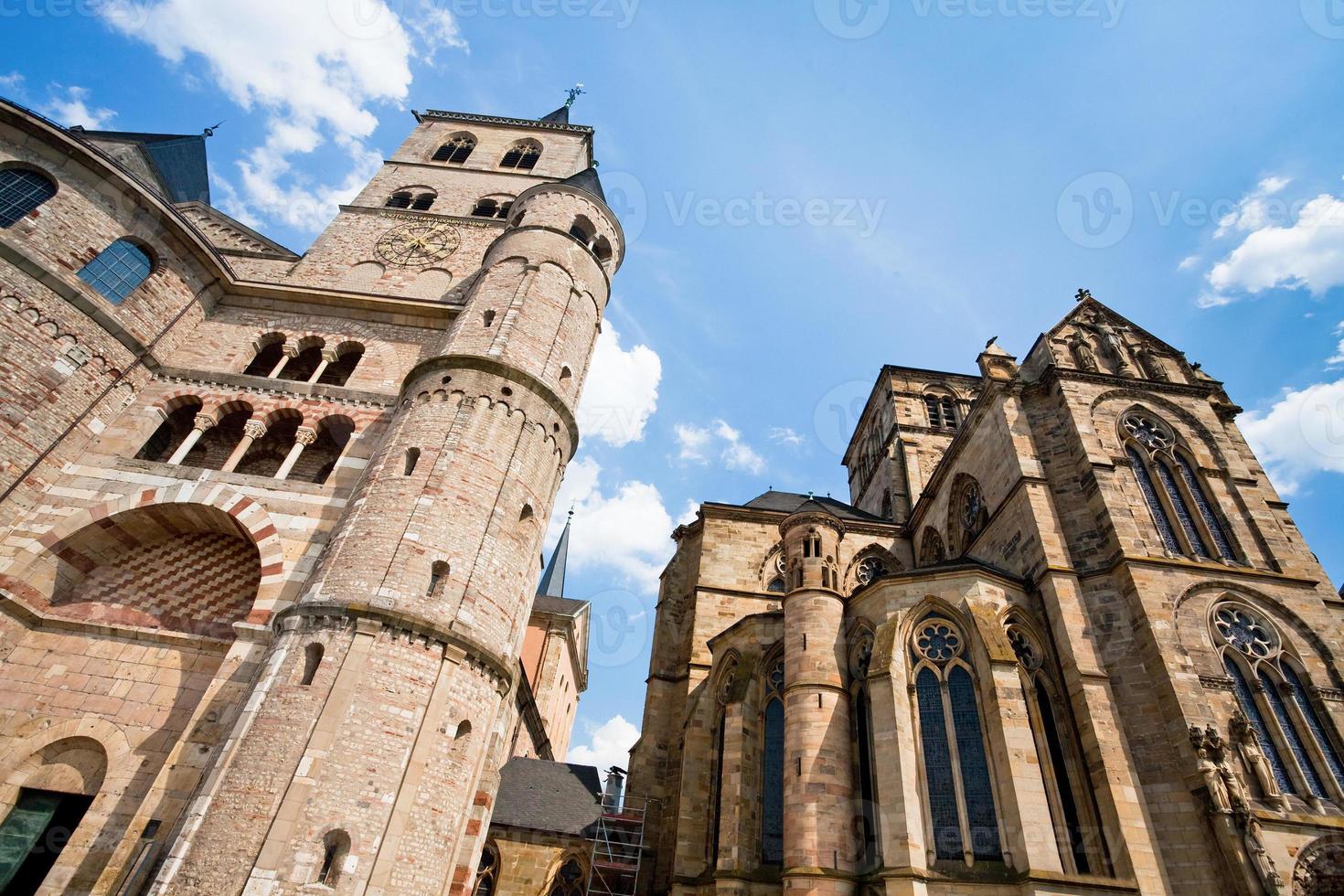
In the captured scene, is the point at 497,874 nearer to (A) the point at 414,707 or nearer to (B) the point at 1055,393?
(A) the point at 414,707

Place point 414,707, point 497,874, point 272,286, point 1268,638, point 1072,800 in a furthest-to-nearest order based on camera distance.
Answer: point 272,286 < point 497,874 < point 1268,638 < point 1072,800 < point 414,707

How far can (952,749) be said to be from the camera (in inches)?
472

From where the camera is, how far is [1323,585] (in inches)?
535

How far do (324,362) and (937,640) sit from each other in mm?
15631

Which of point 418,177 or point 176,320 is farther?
point 418,177

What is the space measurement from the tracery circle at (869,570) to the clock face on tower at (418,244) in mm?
16242

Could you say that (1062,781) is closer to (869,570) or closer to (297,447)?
(869,570)

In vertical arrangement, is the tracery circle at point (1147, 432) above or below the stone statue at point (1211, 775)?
above

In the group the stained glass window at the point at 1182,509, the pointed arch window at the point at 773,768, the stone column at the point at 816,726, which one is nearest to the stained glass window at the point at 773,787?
the pointed arch window at the point at 773,768

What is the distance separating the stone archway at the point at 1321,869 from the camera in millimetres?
10016

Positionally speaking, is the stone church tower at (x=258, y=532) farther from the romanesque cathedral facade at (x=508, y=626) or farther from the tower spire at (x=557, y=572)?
the tower spire at (x=557, y=572)

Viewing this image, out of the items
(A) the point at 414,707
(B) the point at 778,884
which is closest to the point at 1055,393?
(B) the point at 778,884

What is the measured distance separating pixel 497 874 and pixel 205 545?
965cm


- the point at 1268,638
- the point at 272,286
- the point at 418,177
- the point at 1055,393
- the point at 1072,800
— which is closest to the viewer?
the point at 1072,800
